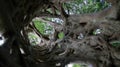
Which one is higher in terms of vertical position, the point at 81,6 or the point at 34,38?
the point at 81,6

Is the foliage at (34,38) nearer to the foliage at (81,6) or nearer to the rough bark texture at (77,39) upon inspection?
the rough bark texture at (77,39)

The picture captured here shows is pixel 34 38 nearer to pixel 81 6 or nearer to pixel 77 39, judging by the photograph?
pixel 81 6

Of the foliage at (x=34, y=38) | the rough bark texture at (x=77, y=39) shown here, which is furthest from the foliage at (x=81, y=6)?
the rough bark texture at (x=77, y=39)

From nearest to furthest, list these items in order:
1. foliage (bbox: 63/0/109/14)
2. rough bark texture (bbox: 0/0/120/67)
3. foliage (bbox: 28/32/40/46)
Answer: rough bark texture (bbox: 0/0/120/67) < foliage (bbox: 28/32/40/46) < foliage (bbox: 63/0/109/14)

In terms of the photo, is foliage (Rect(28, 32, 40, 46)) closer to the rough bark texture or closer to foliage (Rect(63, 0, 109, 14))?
the rough bark texture

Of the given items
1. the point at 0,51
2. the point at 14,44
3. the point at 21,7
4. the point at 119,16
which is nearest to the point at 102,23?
the point at 119,16

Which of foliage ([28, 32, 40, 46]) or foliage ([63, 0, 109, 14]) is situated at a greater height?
foliage ([63, 0, 109, 14])

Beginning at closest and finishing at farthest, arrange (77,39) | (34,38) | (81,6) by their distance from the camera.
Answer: (77,39) → (34,38) → (81,6)

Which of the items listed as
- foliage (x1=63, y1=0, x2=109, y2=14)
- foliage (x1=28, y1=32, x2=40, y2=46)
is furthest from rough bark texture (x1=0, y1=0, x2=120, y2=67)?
foliage (x1=63, y1=0, x2=109, y2=14)

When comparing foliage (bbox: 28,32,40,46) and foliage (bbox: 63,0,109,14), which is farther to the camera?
foliage (bbox: 63,0,109,14)

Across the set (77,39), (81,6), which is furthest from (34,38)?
(77,39)

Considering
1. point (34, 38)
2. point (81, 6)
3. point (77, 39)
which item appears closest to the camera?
point (77, 39)

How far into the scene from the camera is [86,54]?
2.51m

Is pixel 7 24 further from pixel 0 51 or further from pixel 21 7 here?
pixel 21 7
